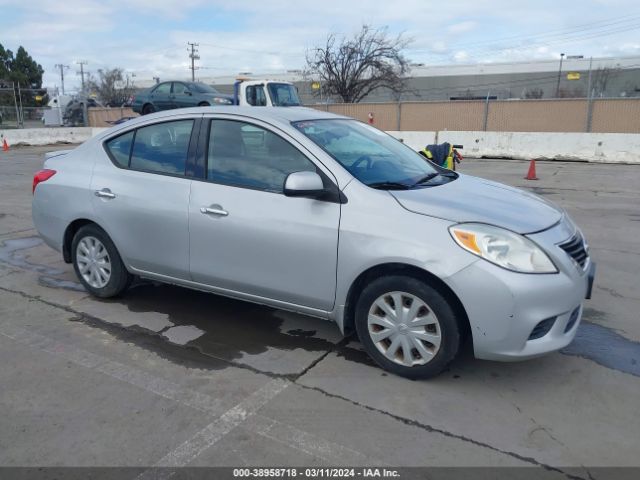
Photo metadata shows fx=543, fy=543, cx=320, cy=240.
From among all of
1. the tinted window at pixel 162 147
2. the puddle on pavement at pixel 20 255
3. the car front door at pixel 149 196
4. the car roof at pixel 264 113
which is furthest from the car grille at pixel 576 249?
the puddle on pavement at pixel 20 255

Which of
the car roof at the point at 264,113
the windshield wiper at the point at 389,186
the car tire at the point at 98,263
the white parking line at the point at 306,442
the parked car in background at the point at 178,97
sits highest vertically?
the parked car in background at the point at 178,97

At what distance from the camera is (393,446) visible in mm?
2824

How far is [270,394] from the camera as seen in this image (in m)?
3.34

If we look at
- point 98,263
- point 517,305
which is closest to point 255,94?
point 98,263

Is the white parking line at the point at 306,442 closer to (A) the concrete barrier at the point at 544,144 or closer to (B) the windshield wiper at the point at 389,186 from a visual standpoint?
(B) the windshield wiper at the point at 389,186

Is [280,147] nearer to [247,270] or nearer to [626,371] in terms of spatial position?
[247,270]

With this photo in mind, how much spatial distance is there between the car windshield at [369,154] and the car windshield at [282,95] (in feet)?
42.2

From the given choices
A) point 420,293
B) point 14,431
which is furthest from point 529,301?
point 14,431

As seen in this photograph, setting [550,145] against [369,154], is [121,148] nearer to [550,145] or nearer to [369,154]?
[369,154]

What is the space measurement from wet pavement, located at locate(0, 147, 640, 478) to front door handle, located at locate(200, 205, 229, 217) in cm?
96

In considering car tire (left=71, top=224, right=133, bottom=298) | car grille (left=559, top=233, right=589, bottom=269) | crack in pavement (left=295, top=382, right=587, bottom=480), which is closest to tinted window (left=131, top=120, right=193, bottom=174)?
car tire (left=71, top=224, right=133, bottom=298)

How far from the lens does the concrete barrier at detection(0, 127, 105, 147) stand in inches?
1009

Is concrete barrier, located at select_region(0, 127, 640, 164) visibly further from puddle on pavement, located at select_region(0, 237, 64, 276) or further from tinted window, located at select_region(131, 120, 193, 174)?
tinted window, located at select_region(131, 120, 193, 174)

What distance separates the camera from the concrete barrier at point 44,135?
84.1 feet
